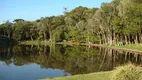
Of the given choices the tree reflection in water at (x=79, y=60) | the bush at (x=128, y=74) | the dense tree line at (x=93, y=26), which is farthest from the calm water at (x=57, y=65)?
the dense tree line at (x=93, y=26)

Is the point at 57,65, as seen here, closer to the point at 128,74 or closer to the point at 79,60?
the point at 79,60

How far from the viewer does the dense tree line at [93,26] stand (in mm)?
54219

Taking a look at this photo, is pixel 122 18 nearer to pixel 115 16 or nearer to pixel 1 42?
pixel 115 16

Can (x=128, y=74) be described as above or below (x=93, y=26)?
below

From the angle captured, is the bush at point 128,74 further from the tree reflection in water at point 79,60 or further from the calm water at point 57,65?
the tree reflection in water at point 79,60

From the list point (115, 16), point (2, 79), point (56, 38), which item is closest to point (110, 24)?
point (115, 16)

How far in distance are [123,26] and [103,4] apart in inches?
467

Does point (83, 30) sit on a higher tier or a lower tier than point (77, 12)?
lower

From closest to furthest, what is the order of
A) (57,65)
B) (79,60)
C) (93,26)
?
(57,65), (79,60), (93,26)

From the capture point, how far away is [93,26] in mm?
74125

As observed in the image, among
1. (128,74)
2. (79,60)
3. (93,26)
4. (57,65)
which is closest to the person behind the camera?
(128,74)

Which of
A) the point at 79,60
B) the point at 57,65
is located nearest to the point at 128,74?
the point at 57,65

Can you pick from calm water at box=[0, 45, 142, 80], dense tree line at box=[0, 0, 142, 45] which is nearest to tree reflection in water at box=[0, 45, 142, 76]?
calm water at box=[0, 45, 142, 80]

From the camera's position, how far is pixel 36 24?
109 meters
